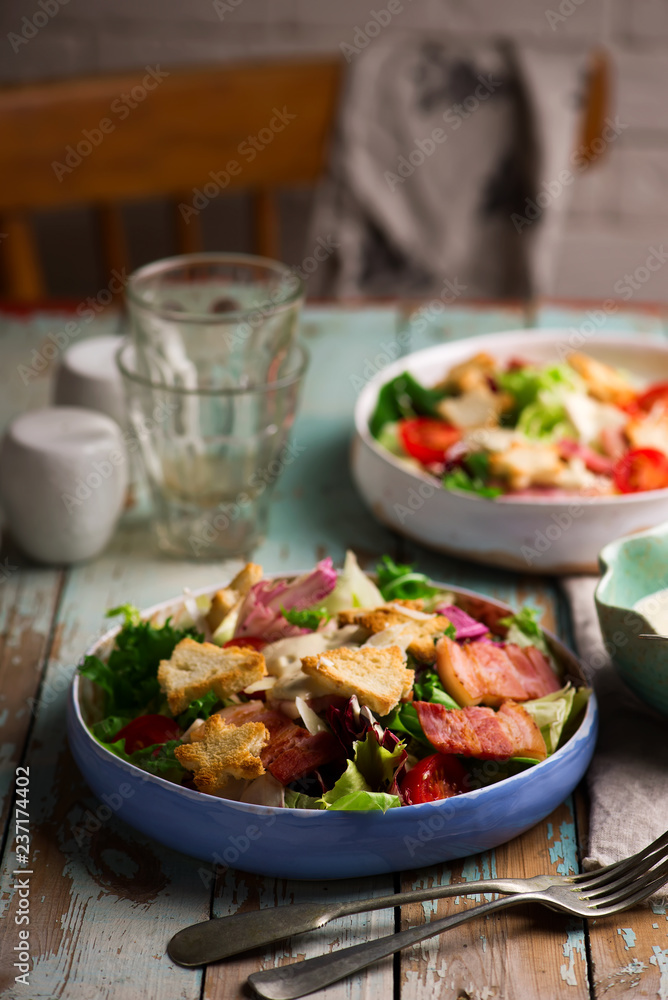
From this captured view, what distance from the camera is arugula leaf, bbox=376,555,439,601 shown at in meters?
1.00

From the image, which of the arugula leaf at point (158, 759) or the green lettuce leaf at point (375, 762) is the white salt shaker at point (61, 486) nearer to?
the arugula leaf at point (158, 759)

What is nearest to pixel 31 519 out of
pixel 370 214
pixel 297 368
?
pixel 297 368

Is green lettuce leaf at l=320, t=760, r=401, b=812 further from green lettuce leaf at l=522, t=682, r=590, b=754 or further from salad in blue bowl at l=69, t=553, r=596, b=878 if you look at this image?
green lettuce leaf at l=522, t=682, r=590, b=754

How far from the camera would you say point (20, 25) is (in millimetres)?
2633

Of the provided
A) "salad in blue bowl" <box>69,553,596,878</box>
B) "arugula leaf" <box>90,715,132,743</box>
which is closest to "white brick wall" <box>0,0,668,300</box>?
"salad in blue bowl" <box>69,553,596,878</box>

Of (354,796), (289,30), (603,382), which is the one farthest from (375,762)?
(289,30)

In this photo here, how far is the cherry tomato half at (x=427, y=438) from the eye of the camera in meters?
1.29

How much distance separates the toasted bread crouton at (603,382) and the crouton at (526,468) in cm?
23

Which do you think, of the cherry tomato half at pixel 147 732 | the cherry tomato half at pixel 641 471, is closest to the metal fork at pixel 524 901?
the cherry tomato half at pixel 147 732

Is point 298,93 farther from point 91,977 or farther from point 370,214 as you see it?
point 91,977

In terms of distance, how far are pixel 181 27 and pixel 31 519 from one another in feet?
6.32

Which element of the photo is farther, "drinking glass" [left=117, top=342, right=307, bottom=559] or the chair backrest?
the chair backrest

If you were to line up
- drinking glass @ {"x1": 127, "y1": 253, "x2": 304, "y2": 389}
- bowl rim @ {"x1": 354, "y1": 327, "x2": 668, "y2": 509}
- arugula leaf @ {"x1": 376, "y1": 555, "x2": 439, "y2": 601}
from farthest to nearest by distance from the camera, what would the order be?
drinking glass @ {"x1": 127, "y1": 253, "x2": 304, "y2": 389} → bowl rim @ {"x1": 354, "y1": 327, "x2": 668, "y2": 509} → arugula leaf @ {"x1": 376, "y1": 555, "x2": 439, "y2": 601}

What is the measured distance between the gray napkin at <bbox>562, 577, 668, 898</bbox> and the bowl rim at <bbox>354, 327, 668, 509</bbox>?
159mm
